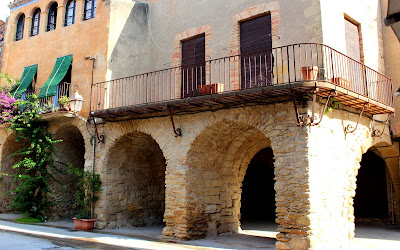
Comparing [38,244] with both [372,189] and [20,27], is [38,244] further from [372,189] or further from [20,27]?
[372,189]

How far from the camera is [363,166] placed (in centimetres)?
1377

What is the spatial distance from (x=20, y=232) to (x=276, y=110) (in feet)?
26.3

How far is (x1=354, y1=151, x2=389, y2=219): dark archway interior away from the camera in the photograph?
13250mm

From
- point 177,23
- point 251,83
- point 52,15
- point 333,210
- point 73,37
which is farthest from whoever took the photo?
point 52,15

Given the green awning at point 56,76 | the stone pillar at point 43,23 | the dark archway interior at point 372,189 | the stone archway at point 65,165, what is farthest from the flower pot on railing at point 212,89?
the stone pillar at point 43,23

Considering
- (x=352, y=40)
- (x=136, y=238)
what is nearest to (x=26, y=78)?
(x=136, y=238)

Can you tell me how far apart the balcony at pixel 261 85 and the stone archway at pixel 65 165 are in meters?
2.16

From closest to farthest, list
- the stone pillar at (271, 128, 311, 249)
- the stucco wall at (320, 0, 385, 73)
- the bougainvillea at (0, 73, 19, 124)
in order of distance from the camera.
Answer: the stone pillar at (271, 128, 311, 249), the stucco wall at (320, 0, 385, 73), the bougainvillea at (0, 73, 19, 124)

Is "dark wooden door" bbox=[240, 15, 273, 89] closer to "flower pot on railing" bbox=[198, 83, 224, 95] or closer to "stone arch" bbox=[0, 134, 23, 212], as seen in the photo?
"flower pot on railing" bbox=[198, 83, 224, 95]

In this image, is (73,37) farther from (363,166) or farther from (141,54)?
(363,166)

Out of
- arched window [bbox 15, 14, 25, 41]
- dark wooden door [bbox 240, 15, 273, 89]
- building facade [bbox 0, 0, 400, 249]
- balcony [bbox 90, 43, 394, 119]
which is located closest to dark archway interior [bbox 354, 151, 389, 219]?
building facade [bbox 0, 0, 400, 249]

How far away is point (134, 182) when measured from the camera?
12.8 m

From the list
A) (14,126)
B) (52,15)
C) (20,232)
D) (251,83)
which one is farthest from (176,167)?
(52,15)

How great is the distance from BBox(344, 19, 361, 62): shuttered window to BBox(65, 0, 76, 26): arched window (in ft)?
31.5
